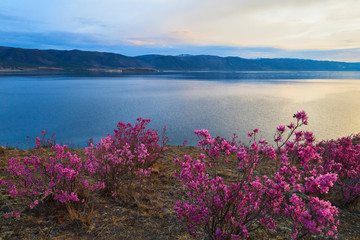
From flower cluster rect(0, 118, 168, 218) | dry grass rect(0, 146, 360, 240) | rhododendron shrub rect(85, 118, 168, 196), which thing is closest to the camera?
dry grass rect(0, 146, 360, 240)

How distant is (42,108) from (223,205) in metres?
34.6

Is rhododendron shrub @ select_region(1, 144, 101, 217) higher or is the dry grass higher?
rhododendron shrub @ select_region(1, 144, 101, 217)

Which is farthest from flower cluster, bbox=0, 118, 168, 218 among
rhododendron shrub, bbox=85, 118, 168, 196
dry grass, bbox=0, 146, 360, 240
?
dry grass, bbox=0, 146, 360, 240

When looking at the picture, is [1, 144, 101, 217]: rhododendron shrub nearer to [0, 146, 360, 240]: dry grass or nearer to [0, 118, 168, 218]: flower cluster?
[0, 118, 168, 218]: flower cluster

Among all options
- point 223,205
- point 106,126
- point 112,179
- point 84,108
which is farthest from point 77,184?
point 84,108

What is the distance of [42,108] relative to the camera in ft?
102

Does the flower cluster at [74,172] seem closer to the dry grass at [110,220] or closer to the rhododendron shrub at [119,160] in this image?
the rhododendron shrub at [119,160]

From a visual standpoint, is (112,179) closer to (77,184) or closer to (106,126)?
(77,184)

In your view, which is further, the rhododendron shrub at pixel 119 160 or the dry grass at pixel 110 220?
the rhododendron shrub at pixel 119 160

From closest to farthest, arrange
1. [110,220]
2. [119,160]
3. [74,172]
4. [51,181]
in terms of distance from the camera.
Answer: [74,172] → [51,181] → [110,220] → [119,160]

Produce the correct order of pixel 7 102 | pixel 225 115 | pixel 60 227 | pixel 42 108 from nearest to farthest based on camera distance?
1. pixel 60 227
2. pixel 225 115
3. pixel 42 108
4. pixel 7 102

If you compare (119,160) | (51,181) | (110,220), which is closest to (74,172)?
(51,181)

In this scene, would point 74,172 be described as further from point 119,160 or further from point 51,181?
point 119,160

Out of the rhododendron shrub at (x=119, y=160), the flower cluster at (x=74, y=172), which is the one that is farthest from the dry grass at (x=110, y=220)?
the rhododendron shrub at (x=119, y=160)
